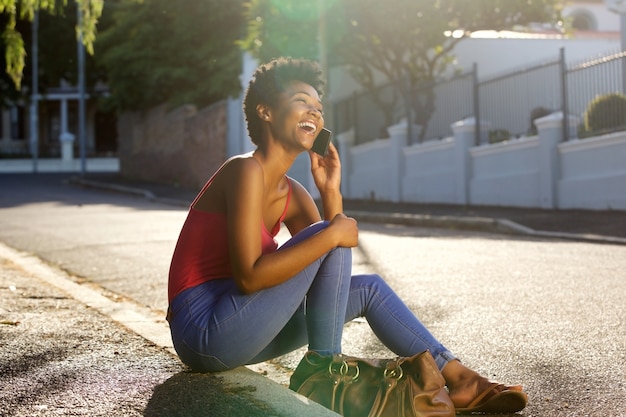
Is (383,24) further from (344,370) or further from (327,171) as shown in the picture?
(344,370)

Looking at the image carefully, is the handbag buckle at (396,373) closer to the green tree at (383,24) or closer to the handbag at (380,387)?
the handbag at (380,387)

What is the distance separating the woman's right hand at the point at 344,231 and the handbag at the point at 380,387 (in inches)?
16.6

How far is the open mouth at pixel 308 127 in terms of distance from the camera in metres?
4.03

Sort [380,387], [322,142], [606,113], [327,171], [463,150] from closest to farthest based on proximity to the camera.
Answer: [380,387] → [322,142] → [327,171] → [606,113] → [463,150]

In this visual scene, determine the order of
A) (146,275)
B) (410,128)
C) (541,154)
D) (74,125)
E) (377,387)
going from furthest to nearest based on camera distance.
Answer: (74,125), (410,128), (541,154), (146,275), (377,387)

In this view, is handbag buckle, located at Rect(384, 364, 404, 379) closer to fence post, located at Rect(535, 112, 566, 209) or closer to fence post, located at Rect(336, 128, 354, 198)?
fence post, located at Rect(535, 112, 566, 209)

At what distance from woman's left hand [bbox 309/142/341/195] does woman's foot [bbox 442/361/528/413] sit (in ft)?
2.86

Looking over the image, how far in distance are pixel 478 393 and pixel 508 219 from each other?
12239 millimetres

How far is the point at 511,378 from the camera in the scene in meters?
4.67

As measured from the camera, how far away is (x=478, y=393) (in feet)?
12.5

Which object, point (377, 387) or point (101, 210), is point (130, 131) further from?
point (377, 387)

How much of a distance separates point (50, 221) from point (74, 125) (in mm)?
43125

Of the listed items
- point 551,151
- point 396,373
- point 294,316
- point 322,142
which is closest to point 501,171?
point 551,151

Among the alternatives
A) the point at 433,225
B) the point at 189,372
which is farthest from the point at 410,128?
the point at 189,372
